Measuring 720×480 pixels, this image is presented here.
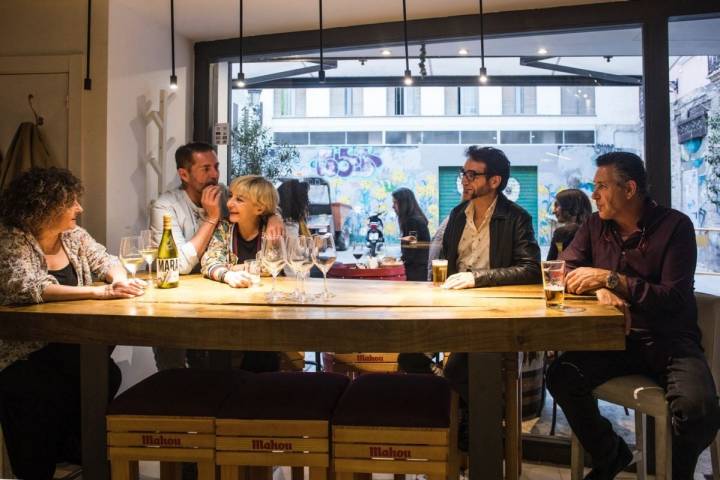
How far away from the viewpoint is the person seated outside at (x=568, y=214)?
3.52 meters

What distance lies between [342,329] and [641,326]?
1374 millimetres

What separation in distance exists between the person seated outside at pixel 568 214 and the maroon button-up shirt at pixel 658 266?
891 mm

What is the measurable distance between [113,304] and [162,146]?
6.48 ft

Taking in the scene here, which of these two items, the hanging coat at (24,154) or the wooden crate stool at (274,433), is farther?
the hanging coat at (24,154)

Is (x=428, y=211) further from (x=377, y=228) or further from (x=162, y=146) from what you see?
(x=162, y=146)

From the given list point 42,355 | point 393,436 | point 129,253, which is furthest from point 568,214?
point 42,355

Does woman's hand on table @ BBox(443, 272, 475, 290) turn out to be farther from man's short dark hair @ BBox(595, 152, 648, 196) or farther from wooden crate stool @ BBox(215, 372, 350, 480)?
man's short dark hair @ BBox(595, 152, 648, 196)

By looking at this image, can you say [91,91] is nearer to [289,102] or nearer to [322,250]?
[289,102]

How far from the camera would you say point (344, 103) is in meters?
3.93

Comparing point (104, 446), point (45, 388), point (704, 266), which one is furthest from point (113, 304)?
point (704, 266)

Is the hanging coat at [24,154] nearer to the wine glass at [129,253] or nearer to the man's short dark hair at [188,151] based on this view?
the man's short dark hair at [188,151]

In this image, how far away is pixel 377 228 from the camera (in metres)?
3.83

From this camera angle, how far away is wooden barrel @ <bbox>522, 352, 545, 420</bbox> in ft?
11.3

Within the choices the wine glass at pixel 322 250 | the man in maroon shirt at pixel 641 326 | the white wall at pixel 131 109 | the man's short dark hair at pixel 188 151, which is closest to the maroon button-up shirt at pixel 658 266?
the man in maroon shirt at pixel 641 326
